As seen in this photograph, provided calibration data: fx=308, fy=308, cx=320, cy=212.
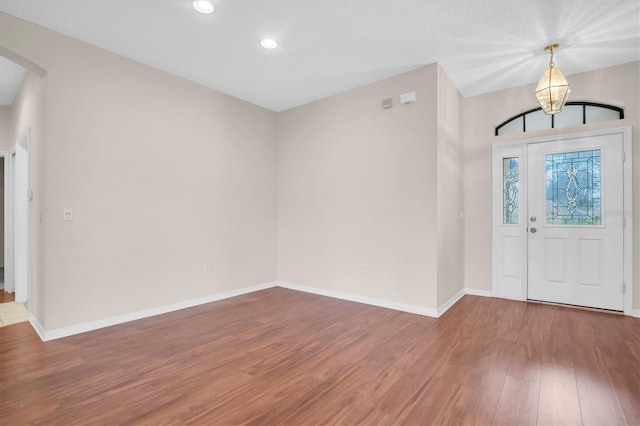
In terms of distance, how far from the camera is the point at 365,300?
4293 millimetres

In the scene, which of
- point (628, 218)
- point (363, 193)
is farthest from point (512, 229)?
point (363, 193)

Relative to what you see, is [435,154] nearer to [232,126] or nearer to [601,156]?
[601,156]

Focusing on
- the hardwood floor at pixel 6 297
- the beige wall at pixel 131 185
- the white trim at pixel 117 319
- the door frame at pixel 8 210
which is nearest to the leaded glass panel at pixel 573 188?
the beige wall at pixel 131 185

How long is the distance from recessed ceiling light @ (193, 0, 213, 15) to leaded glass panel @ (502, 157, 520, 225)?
13.8 feet

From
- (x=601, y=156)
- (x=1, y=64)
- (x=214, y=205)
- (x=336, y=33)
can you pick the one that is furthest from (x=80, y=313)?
(x=601, y=156)

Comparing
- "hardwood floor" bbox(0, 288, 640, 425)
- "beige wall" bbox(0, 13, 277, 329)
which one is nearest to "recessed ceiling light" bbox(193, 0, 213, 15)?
"beige wall" bbox(0, 13, 277, 329)

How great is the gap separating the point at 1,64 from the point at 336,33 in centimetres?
385

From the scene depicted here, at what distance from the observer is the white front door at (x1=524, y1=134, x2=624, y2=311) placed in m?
3.78

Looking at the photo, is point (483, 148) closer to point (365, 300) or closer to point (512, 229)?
point (512, 229)

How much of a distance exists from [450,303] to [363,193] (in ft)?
6.15

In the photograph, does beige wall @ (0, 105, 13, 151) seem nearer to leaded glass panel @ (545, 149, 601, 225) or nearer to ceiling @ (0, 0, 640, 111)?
ceiling @ (0, 0, 640, 111)

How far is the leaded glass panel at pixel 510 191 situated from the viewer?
445 cm

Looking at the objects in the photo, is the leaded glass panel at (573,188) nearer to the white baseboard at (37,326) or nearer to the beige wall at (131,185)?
the beige wall at (131,185)

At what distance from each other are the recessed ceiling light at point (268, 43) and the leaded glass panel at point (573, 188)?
3843 mm
